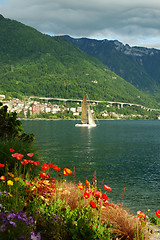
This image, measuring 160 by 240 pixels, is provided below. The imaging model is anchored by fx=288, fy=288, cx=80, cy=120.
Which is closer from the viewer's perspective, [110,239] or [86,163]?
[110,239]

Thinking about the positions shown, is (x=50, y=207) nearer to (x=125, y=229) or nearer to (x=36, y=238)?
(x=125, y=229)

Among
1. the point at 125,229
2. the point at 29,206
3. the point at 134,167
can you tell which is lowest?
the point at 134,167

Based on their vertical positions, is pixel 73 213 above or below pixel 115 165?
above

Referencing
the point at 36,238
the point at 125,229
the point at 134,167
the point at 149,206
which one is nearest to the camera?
the point at 36,238

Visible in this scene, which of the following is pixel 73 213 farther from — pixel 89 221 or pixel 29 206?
pixel 29 206

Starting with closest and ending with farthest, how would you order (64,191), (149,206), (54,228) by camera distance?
1. (54,228)
2. (64,191)
3. (149,206)

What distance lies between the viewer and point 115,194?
75.2 feet

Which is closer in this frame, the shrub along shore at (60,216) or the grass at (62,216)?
the shrub along shore at (60,216)

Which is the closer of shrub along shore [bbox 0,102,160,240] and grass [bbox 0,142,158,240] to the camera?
shrub along shore [bbox 0,102,160,240]

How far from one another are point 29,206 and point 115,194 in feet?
54.8

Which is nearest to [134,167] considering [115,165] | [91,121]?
[115,165]

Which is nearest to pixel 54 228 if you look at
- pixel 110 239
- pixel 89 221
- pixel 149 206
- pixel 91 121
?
pixel 89 221

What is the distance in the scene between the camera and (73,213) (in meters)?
7.00

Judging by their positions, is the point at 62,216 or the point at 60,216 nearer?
the point at 60,216
